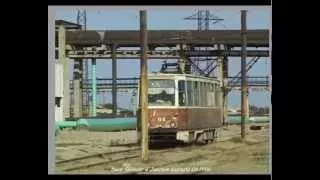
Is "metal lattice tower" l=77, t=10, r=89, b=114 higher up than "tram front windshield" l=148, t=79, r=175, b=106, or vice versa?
"metal lattice tower" l=77, t=10, r=89, b=114

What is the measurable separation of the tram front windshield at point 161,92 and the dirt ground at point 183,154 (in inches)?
23.3

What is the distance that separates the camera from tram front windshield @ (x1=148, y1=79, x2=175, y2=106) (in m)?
10.2

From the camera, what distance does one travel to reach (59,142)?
9.77 metres

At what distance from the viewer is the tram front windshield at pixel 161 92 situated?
10.2 metres

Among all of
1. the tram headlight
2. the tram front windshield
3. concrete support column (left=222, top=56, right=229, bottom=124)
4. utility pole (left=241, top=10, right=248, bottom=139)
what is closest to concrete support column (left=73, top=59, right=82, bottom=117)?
the tram front windshield

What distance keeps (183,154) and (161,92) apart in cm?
93

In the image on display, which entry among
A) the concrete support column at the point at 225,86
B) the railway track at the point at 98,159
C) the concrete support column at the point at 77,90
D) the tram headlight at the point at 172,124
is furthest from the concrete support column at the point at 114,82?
the concrete support column at the point at 225,86

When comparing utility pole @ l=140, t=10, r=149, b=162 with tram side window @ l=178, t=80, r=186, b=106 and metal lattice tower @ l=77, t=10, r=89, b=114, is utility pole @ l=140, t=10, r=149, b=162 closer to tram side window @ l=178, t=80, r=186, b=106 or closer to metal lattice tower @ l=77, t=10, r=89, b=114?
tram side window @ l=178, t=80, r=186, b=106

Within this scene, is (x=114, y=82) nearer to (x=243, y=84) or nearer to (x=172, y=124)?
(x=172, y=124)

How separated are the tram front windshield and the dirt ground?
0.59 m

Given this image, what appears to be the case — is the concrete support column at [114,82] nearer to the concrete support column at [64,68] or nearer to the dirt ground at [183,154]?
the dirt ground at [183,154]

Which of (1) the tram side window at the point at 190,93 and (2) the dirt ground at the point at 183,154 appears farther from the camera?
(1) the tram side window at the point at 190,93
